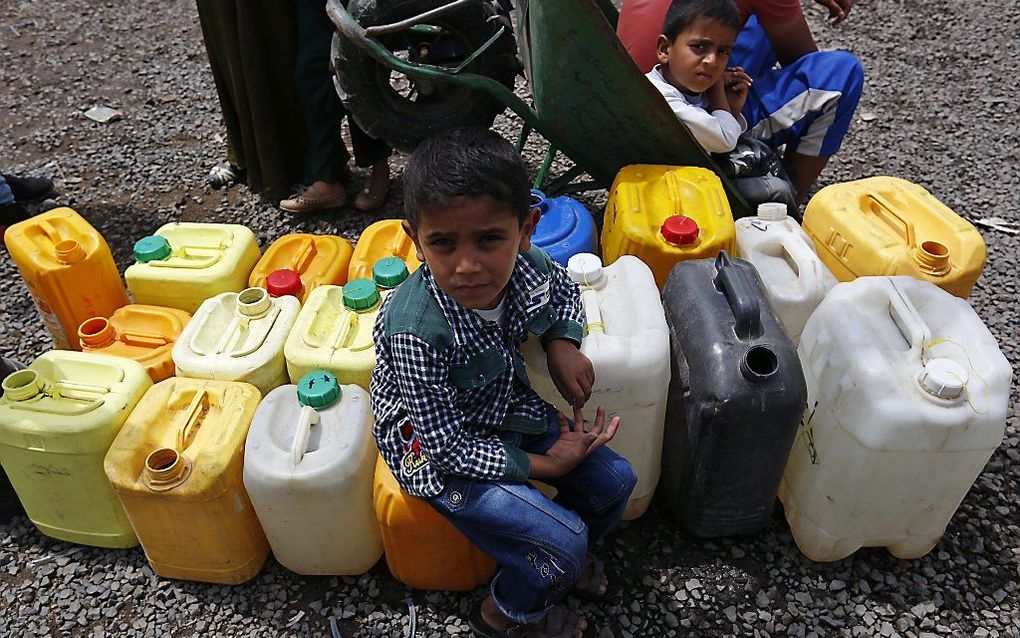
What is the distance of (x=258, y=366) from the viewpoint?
2.25m

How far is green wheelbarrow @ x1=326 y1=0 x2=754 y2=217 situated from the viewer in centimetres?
272

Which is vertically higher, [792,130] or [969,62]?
[792,130]

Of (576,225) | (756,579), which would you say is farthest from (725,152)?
(756,579)

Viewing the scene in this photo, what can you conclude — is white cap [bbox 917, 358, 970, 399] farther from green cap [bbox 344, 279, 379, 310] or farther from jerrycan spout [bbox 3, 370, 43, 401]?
jerrycan spout [bbox 3, 370, 43, 401]

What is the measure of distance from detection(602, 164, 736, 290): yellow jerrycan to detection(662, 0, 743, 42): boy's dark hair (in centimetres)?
60

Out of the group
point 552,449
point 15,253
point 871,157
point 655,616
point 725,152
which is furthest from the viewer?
point 871,157

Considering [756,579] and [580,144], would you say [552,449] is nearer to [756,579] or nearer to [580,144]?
[756,579]

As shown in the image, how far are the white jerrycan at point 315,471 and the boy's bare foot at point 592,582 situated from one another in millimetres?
623

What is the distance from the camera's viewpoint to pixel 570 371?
191 cm

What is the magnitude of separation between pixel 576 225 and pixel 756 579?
4.40 ft

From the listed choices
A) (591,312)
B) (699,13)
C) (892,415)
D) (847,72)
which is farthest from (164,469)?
(847,72)

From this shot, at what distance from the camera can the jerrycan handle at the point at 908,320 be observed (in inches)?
77.4

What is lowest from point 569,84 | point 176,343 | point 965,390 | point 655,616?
point 655,616

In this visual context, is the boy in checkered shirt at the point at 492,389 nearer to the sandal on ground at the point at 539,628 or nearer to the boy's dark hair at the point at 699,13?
the sandal on ground at the point at 539,628
